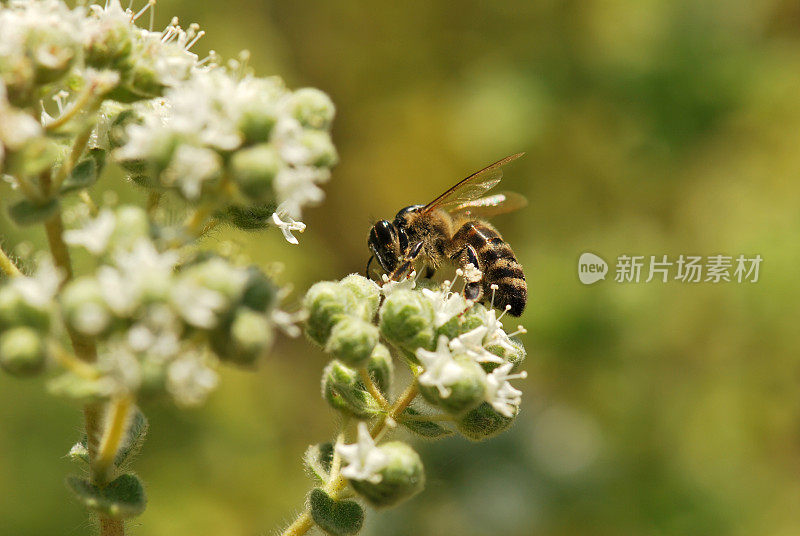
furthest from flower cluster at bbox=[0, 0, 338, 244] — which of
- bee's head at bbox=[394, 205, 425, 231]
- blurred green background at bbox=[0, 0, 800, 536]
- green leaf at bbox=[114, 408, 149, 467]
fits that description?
blurred green background at bbox=[0, 0, 800, 536]

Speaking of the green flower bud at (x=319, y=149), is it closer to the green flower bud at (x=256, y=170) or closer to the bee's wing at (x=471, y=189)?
the green flower bud at (x=256, y=170)

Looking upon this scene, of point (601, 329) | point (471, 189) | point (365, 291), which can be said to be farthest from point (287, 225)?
point (601, 329)

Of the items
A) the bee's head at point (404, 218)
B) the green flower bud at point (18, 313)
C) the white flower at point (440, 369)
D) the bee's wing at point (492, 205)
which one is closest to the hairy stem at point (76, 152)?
the green flower bud at point (18, 313)

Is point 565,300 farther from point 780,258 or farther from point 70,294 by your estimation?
point 70,294

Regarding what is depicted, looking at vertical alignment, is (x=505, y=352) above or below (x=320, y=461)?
above

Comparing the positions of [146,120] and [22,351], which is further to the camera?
[146,120]

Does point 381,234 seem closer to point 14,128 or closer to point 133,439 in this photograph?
point 133,439
